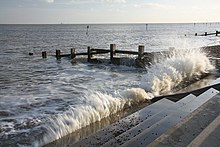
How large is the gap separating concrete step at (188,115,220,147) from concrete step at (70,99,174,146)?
210 centimetres

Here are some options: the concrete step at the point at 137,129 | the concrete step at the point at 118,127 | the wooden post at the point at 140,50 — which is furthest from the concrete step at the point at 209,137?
the wooden post at the point at 140,50

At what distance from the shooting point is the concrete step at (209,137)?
3.60 metres

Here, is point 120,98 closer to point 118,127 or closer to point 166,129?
point 118,127

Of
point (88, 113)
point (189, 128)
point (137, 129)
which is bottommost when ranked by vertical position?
point (88, 113)

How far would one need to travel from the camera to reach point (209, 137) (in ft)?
12.5

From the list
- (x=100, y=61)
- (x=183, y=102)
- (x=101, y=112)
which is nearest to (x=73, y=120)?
(x=101, y=112)

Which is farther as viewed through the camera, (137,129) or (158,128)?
(137,129)

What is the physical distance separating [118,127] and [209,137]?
8.70 feet

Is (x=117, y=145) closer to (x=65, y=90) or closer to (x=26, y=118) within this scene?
(x=26, y=118)

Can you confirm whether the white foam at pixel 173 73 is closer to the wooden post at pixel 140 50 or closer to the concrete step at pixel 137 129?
the concrete step at pixel 137 129

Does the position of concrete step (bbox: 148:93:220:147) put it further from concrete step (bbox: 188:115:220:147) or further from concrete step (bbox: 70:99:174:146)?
concrete step (bbox: 70:99:174:146)

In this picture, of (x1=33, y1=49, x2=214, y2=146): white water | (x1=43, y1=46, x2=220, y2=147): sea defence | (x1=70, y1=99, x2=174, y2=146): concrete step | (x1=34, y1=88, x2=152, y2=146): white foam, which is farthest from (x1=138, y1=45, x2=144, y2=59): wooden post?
(x1=43, y1=46, x2=220, y2=147): sea defence

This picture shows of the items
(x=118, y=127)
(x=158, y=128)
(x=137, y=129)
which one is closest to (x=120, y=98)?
(x=118, y=127)

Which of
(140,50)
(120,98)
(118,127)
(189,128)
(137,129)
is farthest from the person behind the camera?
(140,50)
